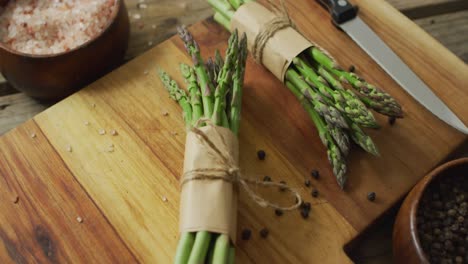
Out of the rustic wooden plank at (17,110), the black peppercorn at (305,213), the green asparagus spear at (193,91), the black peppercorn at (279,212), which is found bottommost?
the rustic wooden plank at (17,110)

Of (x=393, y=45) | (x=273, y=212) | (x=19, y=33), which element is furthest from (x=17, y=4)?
(x=393, y=45)

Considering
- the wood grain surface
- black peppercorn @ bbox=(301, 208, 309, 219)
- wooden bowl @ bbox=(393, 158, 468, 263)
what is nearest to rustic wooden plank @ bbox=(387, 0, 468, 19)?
the wood grain surface

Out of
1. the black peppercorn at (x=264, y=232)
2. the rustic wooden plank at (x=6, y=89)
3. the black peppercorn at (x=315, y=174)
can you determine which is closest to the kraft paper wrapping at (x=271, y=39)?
the black peppercorn at (x=315, y=174)

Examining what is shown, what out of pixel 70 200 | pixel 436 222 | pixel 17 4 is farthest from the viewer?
pixel 17 4

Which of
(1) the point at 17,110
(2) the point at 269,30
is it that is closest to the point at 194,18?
(2) the point at 269,30

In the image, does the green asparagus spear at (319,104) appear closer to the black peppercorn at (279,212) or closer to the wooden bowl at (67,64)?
the black peppercorn at (279,212)

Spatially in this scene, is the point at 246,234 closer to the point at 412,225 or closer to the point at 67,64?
the point at 412,225

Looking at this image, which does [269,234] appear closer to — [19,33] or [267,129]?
[267,129]

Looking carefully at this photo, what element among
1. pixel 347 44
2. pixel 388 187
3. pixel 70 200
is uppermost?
pixel 347 44
